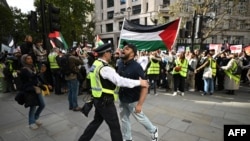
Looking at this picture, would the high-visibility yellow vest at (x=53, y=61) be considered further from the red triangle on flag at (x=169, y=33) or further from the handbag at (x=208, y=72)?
the handbag at (x=208, y=72)

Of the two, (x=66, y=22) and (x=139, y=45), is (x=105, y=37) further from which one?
(x=139, y=45)

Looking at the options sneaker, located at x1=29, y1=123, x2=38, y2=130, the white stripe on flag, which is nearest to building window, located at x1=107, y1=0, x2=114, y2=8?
the white stripe on flag

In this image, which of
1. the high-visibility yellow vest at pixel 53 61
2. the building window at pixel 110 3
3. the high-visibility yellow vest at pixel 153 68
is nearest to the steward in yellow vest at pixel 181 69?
the high-visibility yellow vest at pixel 153 68

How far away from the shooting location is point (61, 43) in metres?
10.5

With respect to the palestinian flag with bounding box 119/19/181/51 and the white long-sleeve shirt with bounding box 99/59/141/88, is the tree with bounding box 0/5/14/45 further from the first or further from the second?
the white long-sleeve shirt with bounding box 99/59/141/88

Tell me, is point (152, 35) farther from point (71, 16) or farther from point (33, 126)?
point (71, 16)

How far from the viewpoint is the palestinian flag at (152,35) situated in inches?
275

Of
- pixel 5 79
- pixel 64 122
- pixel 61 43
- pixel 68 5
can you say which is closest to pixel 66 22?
pixel 68 5

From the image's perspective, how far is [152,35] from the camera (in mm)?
7152

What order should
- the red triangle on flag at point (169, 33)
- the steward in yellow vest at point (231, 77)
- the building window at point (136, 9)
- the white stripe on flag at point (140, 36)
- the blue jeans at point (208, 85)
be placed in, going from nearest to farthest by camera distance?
the red triangle on flag at point (169, 33) → the white stripe on flag at point (140, 36) → the blue jeans at point (208, 85) → the steward in yellow vest at point (231, 77) → the building window at point (136, 9)

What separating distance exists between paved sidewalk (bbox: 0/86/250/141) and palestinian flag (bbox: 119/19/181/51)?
195 centimetres

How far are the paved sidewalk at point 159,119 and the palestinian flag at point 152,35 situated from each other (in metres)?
1.95

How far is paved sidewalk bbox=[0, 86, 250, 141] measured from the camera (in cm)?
415

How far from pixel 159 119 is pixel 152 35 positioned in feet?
10.7
